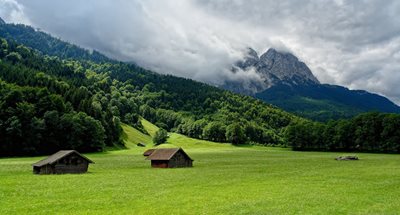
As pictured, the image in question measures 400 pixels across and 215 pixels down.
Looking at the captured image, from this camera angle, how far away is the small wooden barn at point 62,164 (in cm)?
6381

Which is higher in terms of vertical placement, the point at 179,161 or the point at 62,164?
the point at 62,164

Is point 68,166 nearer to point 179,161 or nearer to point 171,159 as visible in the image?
point 171,159

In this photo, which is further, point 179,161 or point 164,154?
point 164,154

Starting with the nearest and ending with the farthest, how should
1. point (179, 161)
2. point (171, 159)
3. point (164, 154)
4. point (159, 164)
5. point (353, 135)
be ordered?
point (171, 159) < point (159, 164) < point (179, 161) < point (164, 154) < point (353, 135)

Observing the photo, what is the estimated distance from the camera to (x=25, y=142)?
114688 mm

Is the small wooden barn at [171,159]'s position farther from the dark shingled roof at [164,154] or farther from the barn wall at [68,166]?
the barn wall at [68,166]

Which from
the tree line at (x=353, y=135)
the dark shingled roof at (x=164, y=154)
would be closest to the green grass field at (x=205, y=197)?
the dark shingled roof at (x=164, y=154)

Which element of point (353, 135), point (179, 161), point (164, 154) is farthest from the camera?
point (353, 135)

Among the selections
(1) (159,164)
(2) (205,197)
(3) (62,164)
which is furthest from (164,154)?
(2) (205,197)

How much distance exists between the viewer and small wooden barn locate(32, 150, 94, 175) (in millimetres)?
63812

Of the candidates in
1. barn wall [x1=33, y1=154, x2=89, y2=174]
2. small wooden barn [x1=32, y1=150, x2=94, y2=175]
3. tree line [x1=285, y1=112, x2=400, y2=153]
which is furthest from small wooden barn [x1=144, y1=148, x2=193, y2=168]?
tree line [x1=285, y1=112, x2=400, y2=153]

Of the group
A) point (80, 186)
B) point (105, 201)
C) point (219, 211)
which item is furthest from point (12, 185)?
point (219, 211)

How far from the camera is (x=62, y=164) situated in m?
66.9

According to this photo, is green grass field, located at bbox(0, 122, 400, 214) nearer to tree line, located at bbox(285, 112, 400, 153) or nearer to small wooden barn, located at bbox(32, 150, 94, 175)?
small wooden barn, located at bbox(32, 150, 94, 175)
